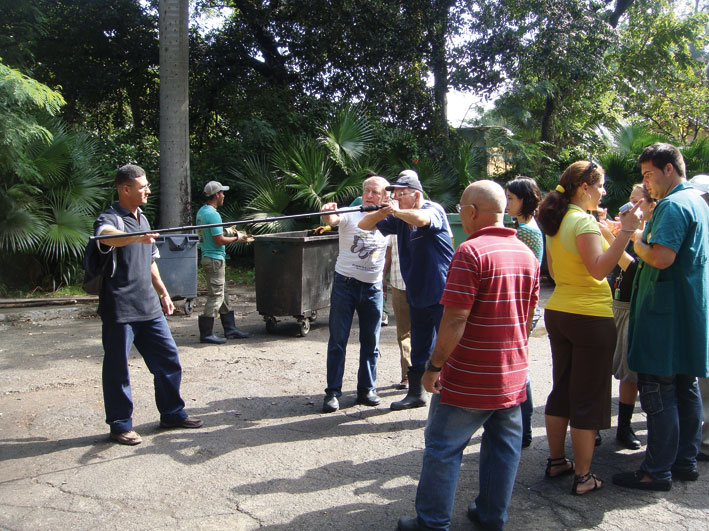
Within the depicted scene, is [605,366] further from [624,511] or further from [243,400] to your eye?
[243,400]

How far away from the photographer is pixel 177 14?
10875mm

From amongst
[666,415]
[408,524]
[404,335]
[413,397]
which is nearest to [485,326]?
[408,524]

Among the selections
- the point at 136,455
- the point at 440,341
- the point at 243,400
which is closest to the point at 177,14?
the point at 243,400

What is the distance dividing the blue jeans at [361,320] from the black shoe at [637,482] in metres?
2.12

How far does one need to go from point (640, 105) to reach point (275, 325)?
62.0 feet

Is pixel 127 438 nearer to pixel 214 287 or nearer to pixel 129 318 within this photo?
pixel 129 318

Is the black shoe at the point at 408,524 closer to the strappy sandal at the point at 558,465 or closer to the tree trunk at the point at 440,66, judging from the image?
the strappy sandal at the point at 558,465

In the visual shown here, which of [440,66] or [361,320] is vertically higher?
[440,66]

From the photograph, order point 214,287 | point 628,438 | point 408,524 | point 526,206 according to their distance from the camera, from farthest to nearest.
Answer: point 214,287, point 526,206, point 628,438, point 408,524

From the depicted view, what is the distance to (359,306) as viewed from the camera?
17.4 feet

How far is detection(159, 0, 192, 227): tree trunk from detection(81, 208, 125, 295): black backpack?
713 centimetres

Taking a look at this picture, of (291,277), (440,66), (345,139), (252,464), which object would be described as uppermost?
(440,66)

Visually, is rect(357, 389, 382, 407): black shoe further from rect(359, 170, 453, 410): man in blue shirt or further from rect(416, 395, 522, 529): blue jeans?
rect(416, 395, 522, 529): blue jeans

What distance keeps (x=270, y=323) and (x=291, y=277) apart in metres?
0.71
